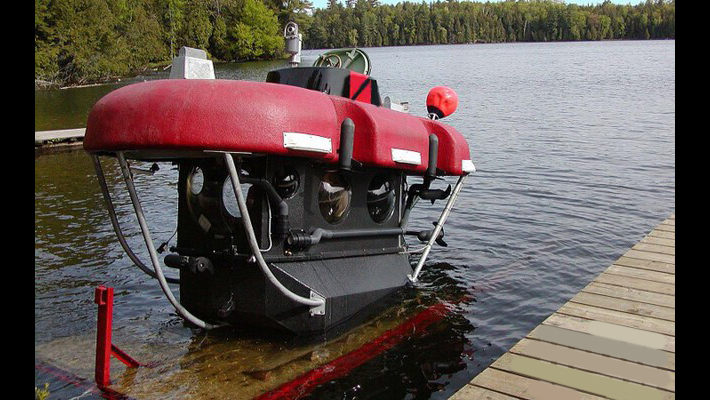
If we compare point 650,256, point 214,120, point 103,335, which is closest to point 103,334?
point 103,335

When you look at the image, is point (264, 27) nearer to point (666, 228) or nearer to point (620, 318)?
point (666, 228)

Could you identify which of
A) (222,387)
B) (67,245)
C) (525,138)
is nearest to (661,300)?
(222,387)

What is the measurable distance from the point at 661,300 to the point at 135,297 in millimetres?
5213

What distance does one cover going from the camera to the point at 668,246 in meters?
7.87

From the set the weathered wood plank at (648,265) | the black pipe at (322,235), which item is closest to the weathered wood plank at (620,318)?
the weathered wood plank at (648,265)

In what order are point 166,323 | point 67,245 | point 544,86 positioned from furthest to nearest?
1. point 544,86
2. point 67,245
3. point 166,323

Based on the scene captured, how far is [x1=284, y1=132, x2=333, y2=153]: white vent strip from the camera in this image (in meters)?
5.00

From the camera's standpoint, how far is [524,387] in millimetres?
4281

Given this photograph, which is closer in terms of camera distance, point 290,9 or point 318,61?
point 318,61

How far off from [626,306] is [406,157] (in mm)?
2199

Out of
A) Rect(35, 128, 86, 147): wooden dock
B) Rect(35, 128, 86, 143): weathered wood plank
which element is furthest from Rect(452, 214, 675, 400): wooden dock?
Rect(35, 128, 86, 143): weathered wood plank

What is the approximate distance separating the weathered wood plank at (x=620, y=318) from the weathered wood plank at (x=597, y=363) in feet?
→ 2.53

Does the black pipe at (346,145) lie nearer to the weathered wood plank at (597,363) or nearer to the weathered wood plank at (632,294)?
the weathered wood plank at (597,363)
